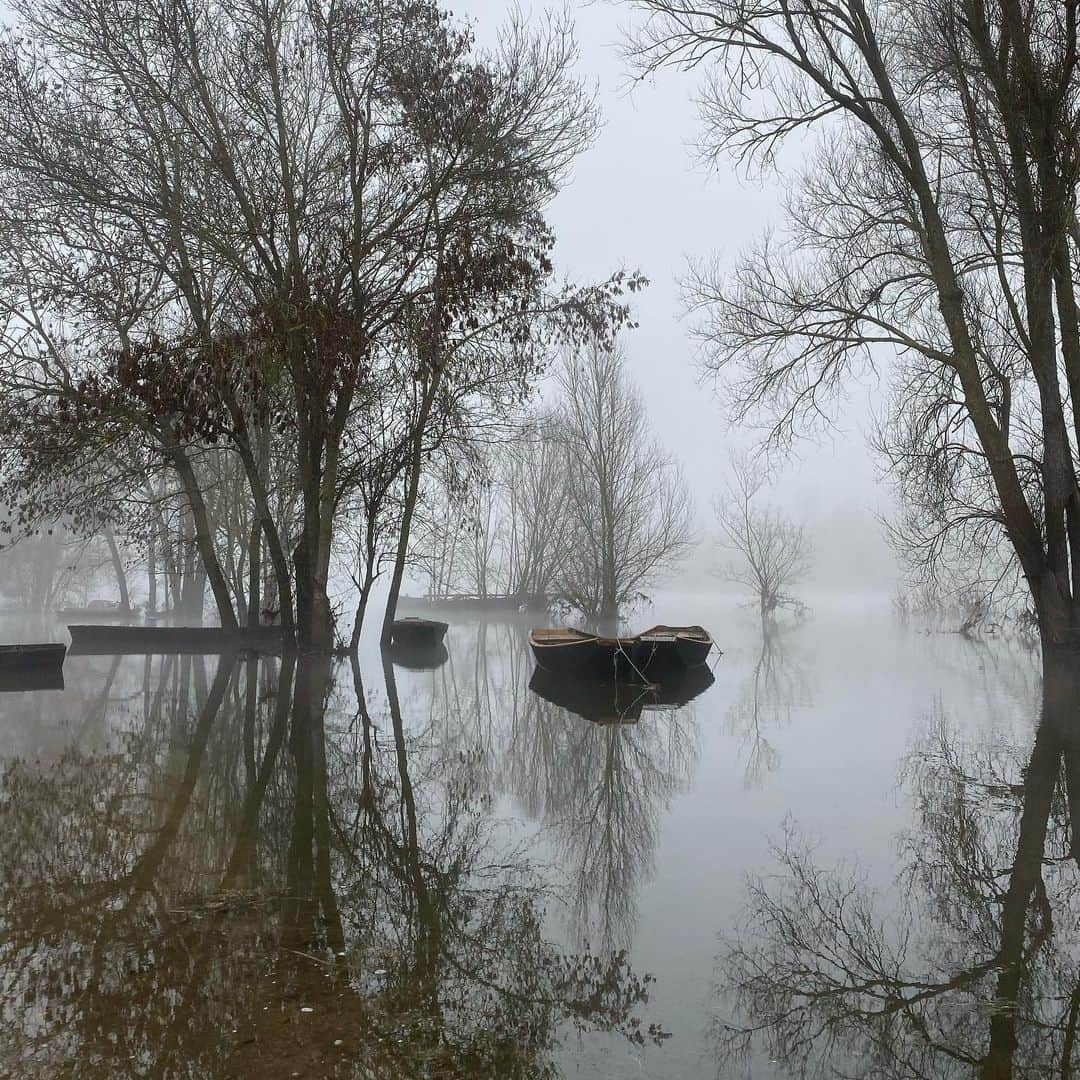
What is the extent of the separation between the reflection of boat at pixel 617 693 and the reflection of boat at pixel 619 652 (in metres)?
0.23

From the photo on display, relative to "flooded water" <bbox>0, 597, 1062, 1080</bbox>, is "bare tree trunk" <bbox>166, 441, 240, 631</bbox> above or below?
above

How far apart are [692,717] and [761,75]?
8.87 meters

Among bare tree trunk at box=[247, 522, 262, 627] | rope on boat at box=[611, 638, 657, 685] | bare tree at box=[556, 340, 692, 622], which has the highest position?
bare tree at box=[556, 340, 692, 622]

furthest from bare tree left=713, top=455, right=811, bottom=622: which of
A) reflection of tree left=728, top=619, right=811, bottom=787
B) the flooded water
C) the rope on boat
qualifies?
the flooded water

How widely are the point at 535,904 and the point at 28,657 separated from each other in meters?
12.4

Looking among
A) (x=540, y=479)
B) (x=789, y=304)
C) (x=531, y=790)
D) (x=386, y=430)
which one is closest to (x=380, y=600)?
(x=540, y=479)

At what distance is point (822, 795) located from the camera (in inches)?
245

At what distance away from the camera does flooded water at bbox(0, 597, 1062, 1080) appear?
2707 mm

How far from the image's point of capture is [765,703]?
461 inches

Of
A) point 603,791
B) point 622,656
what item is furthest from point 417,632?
point 603,791

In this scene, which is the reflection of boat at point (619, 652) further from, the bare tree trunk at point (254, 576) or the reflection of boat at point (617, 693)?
the bare tree trunk at point (254, 576)

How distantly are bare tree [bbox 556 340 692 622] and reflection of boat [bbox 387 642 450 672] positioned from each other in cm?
716

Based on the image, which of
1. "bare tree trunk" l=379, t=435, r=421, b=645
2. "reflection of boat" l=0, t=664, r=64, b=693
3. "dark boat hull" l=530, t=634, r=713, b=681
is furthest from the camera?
"bare tree trunk" l=379, t=435, r=421, b=645

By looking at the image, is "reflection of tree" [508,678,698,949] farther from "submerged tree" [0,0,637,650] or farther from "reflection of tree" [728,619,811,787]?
"submerged tree" [0,0,637,650]
